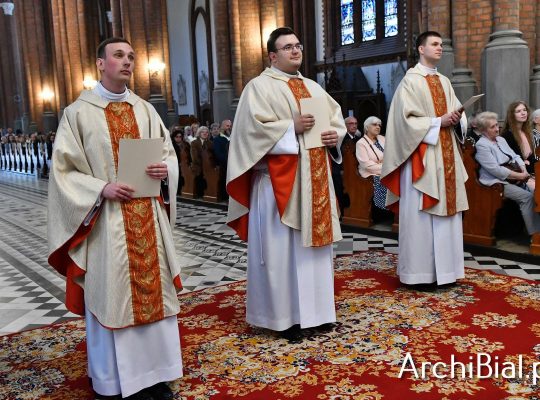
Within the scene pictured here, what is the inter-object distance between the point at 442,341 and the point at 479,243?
296cm

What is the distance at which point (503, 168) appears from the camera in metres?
6.58

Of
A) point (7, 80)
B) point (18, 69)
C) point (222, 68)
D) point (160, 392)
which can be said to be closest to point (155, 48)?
point (222, 68)

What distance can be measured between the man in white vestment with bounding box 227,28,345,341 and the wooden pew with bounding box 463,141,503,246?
291 cm

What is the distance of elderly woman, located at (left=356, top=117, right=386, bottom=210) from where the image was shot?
805cm

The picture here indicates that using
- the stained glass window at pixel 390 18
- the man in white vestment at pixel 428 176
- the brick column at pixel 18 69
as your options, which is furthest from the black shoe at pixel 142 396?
the brick column at pixel 18 69

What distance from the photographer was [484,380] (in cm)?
347

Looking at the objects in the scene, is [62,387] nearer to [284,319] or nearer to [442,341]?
[284,319]

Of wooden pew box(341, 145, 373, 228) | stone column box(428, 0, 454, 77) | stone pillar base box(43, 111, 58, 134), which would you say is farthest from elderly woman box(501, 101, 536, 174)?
stone pillar base box(43, 111, 58, 134)

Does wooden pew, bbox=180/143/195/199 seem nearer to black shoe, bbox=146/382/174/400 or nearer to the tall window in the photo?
the tall window

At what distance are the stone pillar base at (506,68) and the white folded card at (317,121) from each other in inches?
208

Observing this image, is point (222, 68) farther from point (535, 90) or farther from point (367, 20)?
point (535, 90)

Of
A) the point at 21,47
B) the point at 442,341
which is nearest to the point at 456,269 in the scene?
the point at 442,341

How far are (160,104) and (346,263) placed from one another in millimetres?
14877

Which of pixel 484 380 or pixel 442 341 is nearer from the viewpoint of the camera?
pixel 484 380
